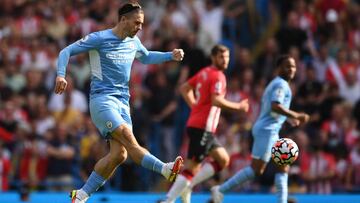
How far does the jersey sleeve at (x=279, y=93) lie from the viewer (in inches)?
555

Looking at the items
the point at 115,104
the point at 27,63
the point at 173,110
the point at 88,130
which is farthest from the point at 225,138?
the point at 115,104

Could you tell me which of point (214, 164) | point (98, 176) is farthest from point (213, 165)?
point (98, 176)

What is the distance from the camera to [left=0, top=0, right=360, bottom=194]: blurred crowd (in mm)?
Answer: 19625

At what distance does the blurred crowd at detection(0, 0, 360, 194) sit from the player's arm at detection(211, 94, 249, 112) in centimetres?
418

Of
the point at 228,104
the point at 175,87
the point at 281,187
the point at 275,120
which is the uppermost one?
the point at 175,87

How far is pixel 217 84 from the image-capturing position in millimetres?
14781

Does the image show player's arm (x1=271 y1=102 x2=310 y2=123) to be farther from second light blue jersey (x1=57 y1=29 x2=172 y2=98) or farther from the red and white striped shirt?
second light blue jersey (x1=57 y1=29 x2=172 y2=98)

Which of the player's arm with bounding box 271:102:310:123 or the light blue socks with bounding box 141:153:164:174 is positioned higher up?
the player's arm with bounding box 271:102:310:123

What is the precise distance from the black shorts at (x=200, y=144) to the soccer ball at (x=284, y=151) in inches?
65.5

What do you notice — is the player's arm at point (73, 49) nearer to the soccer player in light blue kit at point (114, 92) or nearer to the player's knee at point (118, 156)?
the soccer player in light blue kit at point (114, 92)

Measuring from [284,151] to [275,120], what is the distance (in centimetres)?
122

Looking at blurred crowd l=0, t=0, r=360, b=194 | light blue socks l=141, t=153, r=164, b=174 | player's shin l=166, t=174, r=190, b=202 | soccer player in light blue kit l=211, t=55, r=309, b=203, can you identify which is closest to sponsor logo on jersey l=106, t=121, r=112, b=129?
light blue socks l=141, t=153, r=164, b=174

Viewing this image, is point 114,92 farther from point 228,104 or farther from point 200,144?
point 200,144

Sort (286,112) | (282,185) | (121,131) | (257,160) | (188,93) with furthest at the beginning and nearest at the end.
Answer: (188,93), (257,160), (282,185), (286,112), (121,131)
